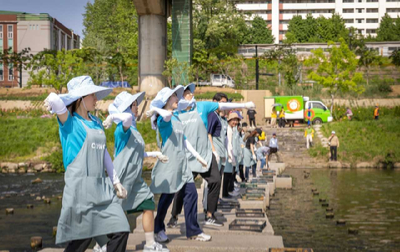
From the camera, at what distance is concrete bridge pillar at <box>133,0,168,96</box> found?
43.5m

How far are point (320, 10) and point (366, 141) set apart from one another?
74456mm

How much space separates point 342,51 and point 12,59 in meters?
29.1

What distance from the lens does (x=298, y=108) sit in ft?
139

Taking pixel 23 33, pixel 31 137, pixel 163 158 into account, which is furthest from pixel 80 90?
pixel 23 33

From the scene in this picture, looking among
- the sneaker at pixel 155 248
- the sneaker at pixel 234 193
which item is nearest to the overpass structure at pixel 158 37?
the sneaker at pixel 234 193

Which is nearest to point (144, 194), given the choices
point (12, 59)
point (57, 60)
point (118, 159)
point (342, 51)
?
point (118, 159)

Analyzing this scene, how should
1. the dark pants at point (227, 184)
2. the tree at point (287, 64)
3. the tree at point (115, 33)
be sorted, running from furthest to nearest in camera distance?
the tree at point (115, 33), the tree at point (287, 64), the dark pants at point (227, 184)

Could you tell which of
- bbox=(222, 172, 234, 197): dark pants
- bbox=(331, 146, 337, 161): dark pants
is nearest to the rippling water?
bbox=(222, 172, 234, 197): dark pants

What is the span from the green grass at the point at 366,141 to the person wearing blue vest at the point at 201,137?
73.8ft

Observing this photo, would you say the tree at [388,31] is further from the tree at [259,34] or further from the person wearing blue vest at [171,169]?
the person wearing blue vest at [171,169]

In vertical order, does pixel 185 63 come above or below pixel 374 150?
above

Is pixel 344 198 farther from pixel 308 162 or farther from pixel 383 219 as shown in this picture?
pixel 308 162

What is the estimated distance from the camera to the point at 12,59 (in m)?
57.0

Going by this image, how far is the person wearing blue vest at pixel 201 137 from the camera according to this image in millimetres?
8998
